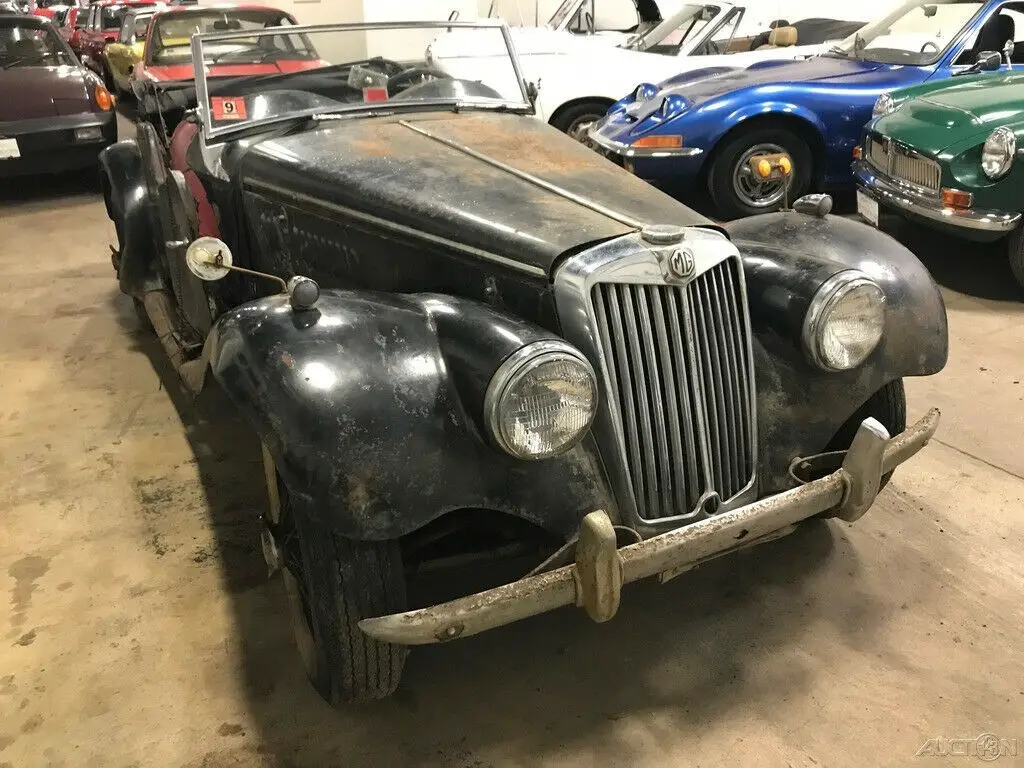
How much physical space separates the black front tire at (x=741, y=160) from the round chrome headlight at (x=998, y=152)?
4.94ft

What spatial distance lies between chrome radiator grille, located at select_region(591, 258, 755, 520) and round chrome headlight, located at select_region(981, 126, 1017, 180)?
10.1ft

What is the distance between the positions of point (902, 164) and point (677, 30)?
3.27 m

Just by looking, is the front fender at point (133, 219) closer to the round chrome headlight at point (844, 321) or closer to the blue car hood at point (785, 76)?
the round chrome headlight at point (844, 321)

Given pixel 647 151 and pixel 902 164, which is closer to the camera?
pixel 902 164

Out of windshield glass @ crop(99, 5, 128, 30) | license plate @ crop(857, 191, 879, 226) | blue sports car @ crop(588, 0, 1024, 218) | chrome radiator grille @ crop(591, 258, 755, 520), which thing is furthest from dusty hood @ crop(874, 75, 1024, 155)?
windshield glass @ crop(99, 5, 128, 30)

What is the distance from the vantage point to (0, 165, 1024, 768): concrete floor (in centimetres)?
205

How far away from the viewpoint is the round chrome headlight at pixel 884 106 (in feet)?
18.1

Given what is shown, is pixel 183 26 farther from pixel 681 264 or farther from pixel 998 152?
pixel 681 264

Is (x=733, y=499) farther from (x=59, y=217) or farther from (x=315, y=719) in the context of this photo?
(x=59, y=217)

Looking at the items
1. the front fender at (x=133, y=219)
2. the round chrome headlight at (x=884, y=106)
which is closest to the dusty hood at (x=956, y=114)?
the round chrome headlight at (x=884, y=106)

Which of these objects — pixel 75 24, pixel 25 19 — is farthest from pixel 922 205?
pixel 75 24

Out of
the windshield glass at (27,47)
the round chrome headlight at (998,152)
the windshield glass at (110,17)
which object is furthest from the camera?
the windshield glass at (110,17)

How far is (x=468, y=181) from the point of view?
2496mm

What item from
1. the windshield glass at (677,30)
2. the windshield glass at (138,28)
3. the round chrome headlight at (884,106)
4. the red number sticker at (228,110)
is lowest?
the round chrome headlight at (884,106)
